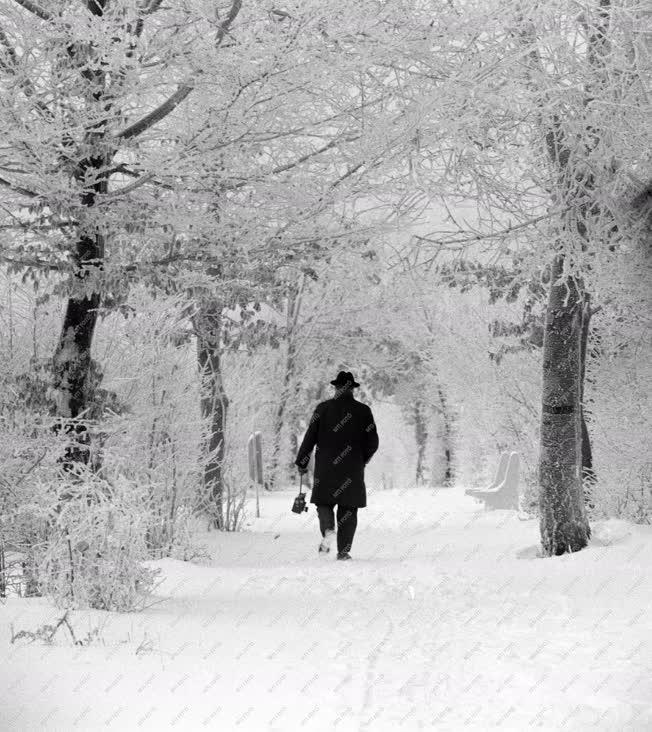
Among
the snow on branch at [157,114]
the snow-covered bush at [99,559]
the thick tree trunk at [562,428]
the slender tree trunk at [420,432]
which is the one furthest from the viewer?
the slender tree trunk at [420,432]

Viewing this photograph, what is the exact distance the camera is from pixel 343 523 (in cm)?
968

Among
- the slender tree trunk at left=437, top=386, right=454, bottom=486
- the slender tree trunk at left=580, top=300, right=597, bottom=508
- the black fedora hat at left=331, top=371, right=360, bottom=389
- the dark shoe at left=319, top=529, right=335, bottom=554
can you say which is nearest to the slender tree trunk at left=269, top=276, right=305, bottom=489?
the slender tree trunk at left=437, top=386, right=454, bottom=486

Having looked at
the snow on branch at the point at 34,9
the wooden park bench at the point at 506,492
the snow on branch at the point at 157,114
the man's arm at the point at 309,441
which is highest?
the snow on branch at the point at 34,9

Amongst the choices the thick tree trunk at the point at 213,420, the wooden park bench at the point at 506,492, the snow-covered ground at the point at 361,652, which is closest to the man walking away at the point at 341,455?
the snow-covered ground at the point at 361,652

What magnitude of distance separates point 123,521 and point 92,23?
3063 mm

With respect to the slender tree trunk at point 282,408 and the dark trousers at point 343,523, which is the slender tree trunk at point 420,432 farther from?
the dark trousers at point 343,523

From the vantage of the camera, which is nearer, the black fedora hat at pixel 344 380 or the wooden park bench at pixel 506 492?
the black fedora hat at pixel 344 380

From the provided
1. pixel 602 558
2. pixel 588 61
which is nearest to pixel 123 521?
pixel 602 558

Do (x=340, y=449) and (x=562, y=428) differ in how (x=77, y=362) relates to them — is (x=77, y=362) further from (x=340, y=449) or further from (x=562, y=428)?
(x=562, y=428)

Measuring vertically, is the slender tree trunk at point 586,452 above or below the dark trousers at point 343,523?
above

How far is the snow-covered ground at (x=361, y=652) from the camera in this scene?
160 inches

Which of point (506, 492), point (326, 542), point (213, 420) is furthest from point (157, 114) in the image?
point (506, 492)

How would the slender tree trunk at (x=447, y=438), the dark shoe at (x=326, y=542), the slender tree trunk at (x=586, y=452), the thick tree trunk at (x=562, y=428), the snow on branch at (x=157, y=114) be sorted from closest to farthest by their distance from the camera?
the snow on branch at (x=157, y=114) → the thick tree trunk at (x=562, y=428) → the dark shoe at (x=326, y=542) → the slender tree trunk at (x=586, y=452) → the slender tree trunk at (x=447, y=438)

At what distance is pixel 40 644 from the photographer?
475 cm
